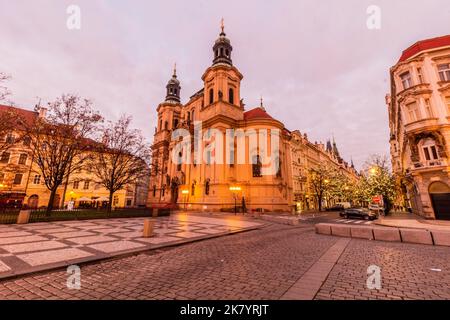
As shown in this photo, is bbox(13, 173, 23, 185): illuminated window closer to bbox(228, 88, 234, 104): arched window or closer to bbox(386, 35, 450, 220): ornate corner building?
bbox(228, 88, 234, 104): arched window

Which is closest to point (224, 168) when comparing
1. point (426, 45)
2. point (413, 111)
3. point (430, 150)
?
point (413, 111)

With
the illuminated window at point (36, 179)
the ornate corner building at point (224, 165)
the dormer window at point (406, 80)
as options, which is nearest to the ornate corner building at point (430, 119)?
the dormer window at point (406, 80)

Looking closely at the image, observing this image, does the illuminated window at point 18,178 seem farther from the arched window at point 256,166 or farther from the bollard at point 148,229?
the arched window at point 256,166

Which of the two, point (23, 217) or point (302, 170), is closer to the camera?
point (23, 217)

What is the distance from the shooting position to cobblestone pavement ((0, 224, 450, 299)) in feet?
13.8

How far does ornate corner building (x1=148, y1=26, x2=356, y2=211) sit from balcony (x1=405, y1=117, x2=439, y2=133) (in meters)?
17.9

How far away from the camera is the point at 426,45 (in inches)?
909

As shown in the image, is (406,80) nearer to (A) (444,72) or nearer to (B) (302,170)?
(A) (444,72)

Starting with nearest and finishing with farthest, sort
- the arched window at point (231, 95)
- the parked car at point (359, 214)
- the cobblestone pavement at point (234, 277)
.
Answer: the cobblestone pavement at point (234, 277)
the parked car at point (359, 214)
the arched window at point (231, 95)

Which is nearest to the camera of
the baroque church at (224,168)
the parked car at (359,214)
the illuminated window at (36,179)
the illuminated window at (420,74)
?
the illuminated window at (420,74)

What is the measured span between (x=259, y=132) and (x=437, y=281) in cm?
3257

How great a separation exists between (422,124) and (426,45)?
9589mm

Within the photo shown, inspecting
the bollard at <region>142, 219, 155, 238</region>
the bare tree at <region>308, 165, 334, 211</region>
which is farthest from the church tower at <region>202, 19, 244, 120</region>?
the bollard at <region>142, 219, 155, 238</region>

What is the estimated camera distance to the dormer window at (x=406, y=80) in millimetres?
23480
